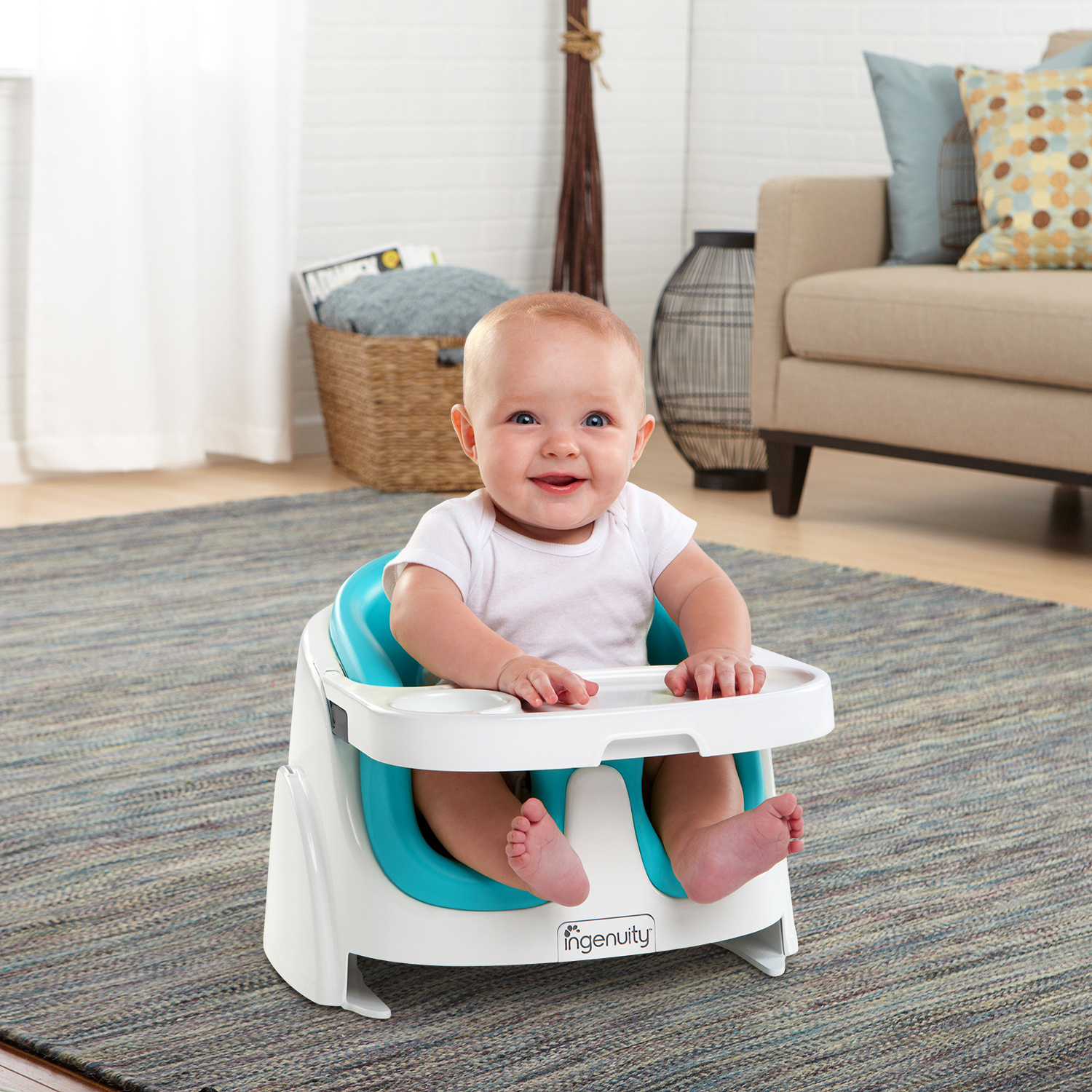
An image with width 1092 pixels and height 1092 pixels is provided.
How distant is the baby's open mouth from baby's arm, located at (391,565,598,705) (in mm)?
95

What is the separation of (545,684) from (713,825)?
15 cm

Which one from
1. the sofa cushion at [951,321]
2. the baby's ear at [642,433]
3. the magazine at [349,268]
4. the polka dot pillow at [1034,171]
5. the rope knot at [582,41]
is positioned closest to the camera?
the baby's ear at [642,433]

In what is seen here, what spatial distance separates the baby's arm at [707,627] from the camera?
100cm

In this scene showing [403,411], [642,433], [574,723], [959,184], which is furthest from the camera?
[403,411]

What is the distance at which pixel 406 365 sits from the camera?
2979mm

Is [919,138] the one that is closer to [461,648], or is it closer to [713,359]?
[713,359]

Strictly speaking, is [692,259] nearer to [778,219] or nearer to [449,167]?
[778,219]

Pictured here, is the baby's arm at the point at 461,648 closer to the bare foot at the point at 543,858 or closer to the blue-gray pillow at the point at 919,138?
the bare foot at the point at 543,858

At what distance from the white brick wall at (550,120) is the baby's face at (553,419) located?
2.24 m

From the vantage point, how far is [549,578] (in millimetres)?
1129

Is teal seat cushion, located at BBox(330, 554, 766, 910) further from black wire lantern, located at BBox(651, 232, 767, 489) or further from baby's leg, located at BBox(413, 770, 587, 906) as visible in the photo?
black wire lantern, located at BBox(651, 232, 767, 489)

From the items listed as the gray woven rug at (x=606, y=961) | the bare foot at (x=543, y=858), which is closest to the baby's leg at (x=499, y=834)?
the bare foot at (x=543, y=858)

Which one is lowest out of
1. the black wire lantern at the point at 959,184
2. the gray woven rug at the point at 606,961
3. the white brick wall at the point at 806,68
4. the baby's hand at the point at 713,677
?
the gray woven rug at the point at 606,961

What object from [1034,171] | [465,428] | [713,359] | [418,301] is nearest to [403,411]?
[418,301]
